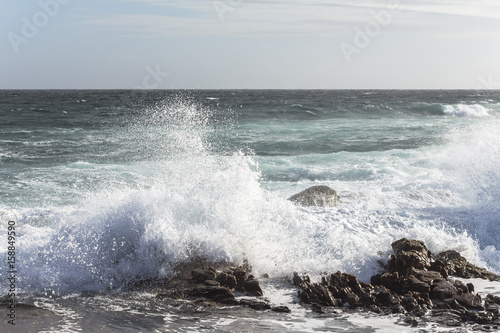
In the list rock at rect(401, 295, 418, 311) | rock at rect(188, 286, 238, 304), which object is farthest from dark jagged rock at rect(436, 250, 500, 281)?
rock at rect(188, 286, 238, 304)

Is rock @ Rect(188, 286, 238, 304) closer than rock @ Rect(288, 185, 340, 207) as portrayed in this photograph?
Yes

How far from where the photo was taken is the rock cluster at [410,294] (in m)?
6.12

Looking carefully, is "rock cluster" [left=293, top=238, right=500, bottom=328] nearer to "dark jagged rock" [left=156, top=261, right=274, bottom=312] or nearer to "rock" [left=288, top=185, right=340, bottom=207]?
"dark jagged rock" [left=156, top=261, right=274, bottom=312]

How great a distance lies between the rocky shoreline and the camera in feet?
20.1

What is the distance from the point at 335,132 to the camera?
98.4 feet

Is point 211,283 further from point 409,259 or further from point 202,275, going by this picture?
point 409,259

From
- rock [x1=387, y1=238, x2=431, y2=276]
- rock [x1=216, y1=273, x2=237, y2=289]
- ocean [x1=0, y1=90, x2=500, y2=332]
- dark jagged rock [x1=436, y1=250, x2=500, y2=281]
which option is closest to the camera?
ocean [x1=0, y1=90, x2=500, y2=332]

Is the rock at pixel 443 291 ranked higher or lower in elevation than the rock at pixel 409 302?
higher

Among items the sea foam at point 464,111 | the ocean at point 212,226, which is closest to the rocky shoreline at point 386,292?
the ocean at point 212,226

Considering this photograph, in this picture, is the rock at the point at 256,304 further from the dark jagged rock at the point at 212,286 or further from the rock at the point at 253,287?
the rock at the point at 253,287

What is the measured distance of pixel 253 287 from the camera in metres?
6.93

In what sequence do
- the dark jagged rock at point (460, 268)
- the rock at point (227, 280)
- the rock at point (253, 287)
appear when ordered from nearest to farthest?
the rock at point (253, 287)
the rock at point (227, 280)
the dark jagged rock at point (460, 268)

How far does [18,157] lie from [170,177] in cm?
825

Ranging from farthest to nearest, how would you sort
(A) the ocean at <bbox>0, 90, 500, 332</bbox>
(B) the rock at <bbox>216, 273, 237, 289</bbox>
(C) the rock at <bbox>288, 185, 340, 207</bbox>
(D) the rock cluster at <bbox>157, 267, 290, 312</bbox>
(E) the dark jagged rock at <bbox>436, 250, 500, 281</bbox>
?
(C) the rock at <bbox>288, 185, 340, 207</bbox> < (E) the dark jagged rock at <bbox>436, 250, 500, 281</bbox> < (B) the rock at <bbox>216, 273, 237, 289</bbox> < (D) the rock cluster at <bbox>157, 267, 290, 312</bbox> < (A) the ocean at <bbox>0, 90, 500, 332</bbox>
